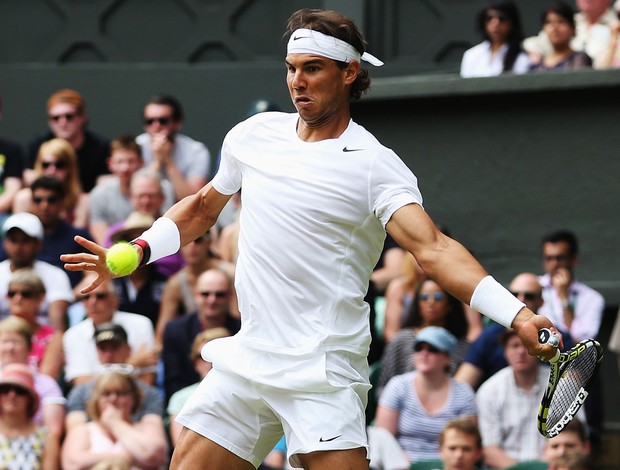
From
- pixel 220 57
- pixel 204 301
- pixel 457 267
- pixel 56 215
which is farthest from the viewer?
pixel 220 57

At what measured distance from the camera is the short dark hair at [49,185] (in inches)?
421

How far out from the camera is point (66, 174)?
1115 cm

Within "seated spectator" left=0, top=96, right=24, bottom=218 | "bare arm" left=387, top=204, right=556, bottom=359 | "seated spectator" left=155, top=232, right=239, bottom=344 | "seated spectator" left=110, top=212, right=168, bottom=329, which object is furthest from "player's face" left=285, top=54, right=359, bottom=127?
"seated spectator" left=0, top=96, right=24, bottom=218

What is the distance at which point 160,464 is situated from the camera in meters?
8.83

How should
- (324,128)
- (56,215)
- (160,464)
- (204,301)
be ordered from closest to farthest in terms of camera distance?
1. (324,128)
2. (160,464)
3. (204,301)
4. (56,215)

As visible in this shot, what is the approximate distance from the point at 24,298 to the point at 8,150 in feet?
8.42

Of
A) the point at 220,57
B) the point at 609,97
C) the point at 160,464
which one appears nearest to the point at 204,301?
the point at 160,464

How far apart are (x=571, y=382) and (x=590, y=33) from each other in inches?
253

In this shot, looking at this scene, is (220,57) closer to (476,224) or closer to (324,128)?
(476,224)

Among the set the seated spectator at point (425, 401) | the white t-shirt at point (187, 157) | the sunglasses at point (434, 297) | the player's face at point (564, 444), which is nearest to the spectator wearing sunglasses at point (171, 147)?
the white t-shirt at point (187, 157)

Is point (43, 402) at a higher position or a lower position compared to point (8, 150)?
lower

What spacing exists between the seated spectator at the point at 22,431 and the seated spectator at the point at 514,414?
8.41 feet

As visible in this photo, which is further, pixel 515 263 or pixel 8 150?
pixel 8 150

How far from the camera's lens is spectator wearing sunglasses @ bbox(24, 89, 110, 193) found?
462 inches
